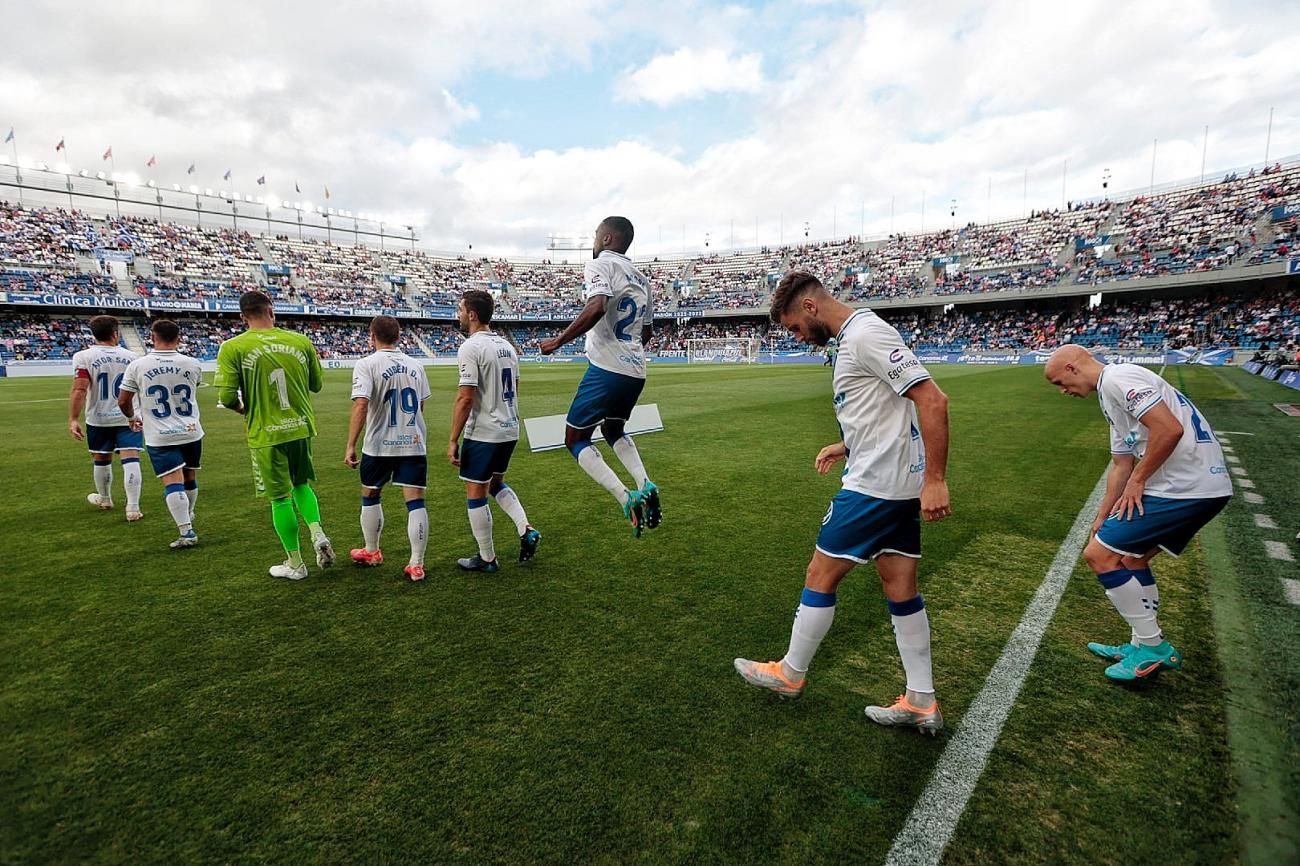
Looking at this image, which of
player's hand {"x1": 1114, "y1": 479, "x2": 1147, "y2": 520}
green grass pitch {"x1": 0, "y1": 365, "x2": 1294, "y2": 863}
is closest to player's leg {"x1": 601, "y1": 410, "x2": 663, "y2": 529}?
green grass pitch {"x1": 0, "y1": 365, "x2": 1294, "y2": 863}

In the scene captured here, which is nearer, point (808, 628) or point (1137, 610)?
point (808, 628)

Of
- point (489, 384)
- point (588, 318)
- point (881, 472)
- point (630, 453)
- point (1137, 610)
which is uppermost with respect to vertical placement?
point (588, 318)

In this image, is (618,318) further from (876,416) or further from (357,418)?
(876,416)

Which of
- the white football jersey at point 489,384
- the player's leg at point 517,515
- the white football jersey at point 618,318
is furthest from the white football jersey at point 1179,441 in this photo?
the player's leg at point 517,515

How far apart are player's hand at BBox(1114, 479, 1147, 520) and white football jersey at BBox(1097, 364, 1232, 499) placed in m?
0.11

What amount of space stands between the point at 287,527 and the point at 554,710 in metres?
3.05

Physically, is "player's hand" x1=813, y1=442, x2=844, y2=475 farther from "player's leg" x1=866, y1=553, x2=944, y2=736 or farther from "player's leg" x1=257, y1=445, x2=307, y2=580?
"player's leg" x1=257, y1=445, x2=307, y2=580

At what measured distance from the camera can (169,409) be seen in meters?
5.95

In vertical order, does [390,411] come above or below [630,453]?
above

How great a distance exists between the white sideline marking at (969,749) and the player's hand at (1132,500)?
3.25 feet

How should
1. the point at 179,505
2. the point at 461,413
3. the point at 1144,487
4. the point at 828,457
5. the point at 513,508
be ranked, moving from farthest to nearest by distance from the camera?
1. the point at 179,505
2. the point at 513,508
3. the point at 461,413
4. the point at 828,457
5. the point at 1144,487

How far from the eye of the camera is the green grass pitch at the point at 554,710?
231 cm

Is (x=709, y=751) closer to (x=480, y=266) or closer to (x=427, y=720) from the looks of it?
(x=427, y=720)

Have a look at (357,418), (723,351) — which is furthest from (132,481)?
(723,351)
